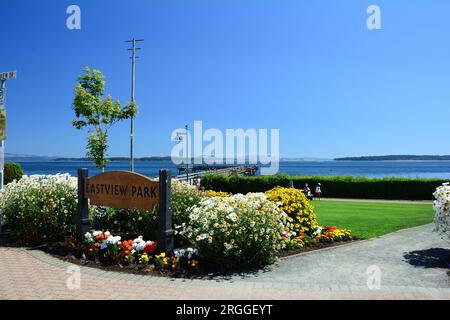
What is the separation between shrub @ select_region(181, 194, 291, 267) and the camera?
695 cm

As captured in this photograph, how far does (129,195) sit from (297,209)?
4.13 metres

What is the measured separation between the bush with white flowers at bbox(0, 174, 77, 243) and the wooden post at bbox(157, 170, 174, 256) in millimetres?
2939

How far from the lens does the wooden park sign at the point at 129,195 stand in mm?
7570

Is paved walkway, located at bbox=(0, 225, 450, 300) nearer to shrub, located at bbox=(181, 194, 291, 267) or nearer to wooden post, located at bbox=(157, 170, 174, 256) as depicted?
shrub, located at bbox=(181, 194, 291, 267)

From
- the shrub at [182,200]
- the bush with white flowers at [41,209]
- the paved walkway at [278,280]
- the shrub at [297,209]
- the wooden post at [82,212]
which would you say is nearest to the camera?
the paved walkway at [278,280]

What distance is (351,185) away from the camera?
31016mm

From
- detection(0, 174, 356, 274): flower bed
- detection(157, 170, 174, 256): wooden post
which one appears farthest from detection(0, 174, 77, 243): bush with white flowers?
detection(157, 170, 174, 256): wooden post

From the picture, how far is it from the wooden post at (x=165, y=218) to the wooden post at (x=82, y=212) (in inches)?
86.2

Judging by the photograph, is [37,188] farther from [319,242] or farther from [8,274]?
[319,242]

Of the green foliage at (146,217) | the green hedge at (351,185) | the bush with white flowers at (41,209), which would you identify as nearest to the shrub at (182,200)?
the green foliage at (146,217)

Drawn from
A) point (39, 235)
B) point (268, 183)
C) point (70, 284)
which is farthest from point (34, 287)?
point (268, 183)
